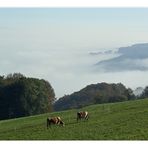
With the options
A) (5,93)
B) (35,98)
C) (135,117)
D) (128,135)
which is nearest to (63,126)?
(135,117)

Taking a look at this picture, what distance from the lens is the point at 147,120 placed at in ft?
104

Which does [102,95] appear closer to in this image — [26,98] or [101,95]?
[101,95]

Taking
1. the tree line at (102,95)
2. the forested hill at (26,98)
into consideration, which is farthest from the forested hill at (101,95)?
the forested hill at (26,98)

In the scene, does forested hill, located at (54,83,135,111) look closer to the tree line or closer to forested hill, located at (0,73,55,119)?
the tree line

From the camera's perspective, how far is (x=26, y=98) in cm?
6100

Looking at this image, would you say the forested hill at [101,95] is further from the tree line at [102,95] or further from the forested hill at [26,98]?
the forested hill at [26,98]

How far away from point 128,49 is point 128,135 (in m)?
16.3

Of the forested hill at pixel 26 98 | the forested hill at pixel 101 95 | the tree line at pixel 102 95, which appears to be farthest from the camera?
the forested hill at pixel 101 95

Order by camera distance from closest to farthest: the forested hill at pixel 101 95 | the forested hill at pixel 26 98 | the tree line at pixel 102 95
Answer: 1. the forested hill at pixel 26 98
2. the tree line at pixel 102 95
3. the forested hill at pixel 101 95

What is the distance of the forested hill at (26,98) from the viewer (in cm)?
6031

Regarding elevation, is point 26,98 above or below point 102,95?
below

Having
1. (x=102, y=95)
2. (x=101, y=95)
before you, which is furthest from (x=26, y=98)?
(x=102, y=95)
